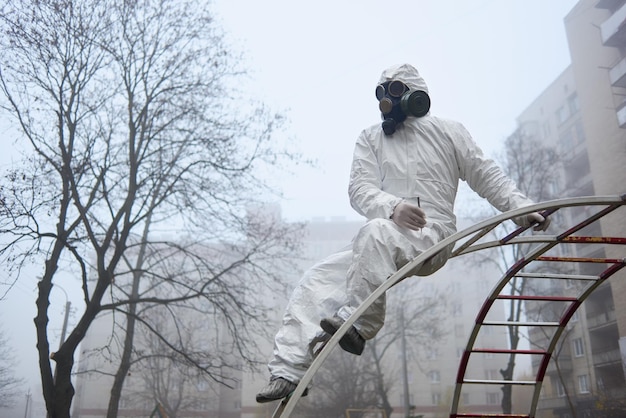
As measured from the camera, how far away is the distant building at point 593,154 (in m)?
15.0

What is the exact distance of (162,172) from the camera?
10.3 m

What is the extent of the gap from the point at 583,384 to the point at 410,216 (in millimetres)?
20386

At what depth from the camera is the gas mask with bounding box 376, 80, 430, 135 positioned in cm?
285

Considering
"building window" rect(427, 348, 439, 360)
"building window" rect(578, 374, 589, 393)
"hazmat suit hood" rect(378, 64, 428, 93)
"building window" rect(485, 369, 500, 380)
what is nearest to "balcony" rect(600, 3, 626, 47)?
"building window" rect(578, 374, 589, 393)

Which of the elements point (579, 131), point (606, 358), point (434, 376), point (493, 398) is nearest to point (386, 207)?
point (606, 358)

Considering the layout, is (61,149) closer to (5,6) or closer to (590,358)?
(5,6)

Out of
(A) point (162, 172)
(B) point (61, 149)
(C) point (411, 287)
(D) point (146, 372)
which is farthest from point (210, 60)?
(C) point (411, 287)

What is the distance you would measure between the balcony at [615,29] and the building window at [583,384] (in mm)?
11008

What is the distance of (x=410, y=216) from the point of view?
7.91ft

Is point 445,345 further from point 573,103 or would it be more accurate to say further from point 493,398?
point 573,103

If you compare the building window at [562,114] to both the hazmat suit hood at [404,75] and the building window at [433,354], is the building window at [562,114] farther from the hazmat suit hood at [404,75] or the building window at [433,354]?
the hazmat suit hood at [404,75]

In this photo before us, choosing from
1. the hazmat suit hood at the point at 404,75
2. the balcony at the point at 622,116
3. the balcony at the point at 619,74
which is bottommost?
the hazmat suit hood at the point at 404,75

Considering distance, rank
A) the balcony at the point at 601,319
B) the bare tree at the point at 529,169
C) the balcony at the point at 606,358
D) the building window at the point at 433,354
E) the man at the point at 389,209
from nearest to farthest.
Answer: the man at the point at 389,209, the balcony at the point at 606,358, the balcony at the point at 601,319, the bare tree at the point at 529,169, the building window at the point at 433,354

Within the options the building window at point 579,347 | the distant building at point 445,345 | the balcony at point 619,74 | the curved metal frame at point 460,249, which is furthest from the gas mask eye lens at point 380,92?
the distant building at point 445,345
